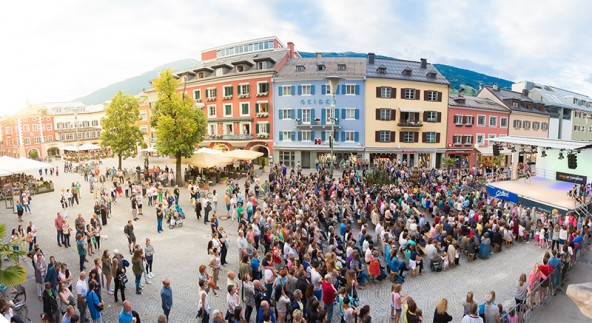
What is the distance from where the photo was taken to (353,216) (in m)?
18.8

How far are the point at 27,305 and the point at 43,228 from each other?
9.34m

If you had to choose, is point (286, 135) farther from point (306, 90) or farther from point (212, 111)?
point (212, 111)

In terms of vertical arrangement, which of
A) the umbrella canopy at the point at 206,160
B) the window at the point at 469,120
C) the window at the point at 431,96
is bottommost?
the umbrella canopy at the point at 206,160

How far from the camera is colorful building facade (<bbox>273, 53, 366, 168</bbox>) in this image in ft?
131

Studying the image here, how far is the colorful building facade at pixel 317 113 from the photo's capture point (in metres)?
40.0

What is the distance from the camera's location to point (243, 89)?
4306cm

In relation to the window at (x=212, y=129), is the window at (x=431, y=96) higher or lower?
higher

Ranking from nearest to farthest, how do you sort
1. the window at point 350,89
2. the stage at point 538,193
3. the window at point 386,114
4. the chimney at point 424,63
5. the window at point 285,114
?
the stage at point 538,193, the window at point 350,89, the window at point 386,114, the window at point 285,114, the chimney at point 424,63

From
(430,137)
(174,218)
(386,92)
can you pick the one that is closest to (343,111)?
(386,92)

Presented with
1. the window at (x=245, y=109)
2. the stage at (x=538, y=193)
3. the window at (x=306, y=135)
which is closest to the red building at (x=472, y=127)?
the stage at (x=538, y=193)

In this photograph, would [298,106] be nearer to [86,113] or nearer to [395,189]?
[395,189]

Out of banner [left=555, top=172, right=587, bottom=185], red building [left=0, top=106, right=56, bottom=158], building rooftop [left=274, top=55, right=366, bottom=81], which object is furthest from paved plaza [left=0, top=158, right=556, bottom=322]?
red building [left=0, top=106, right=56, bottom=158]

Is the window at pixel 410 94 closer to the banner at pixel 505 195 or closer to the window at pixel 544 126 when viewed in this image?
the banner at pixel 505 195

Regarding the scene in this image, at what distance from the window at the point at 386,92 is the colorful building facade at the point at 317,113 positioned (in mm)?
2535
